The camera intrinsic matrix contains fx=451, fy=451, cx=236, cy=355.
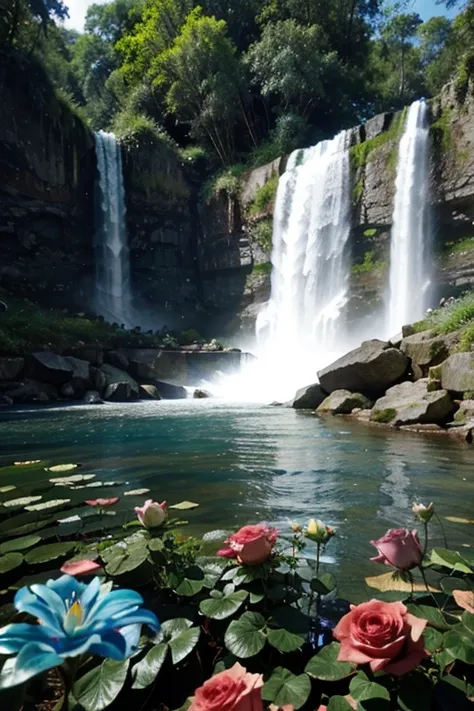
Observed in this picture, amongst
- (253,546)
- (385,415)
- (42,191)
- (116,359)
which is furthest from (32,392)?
(253,546)

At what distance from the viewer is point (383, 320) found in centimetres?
1836

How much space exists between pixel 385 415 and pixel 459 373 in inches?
55.0

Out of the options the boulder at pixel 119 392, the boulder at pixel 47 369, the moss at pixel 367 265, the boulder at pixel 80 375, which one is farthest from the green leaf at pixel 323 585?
the moss at pixel 367 265

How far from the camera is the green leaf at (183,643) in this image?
1119 millimetres

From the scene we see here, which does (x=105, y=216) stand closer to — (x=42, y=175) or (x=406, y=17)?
(x=42, y=175)

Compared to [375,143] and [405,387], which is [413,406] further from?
[375,143]

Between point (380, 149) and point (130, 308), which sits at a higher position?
point (380, 149)

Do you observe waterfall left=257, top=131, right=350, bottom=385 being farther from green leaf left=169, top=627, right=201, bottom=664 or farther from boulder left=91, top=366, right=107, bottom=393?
green leaf left=169, top=627, right=201, bottom=664

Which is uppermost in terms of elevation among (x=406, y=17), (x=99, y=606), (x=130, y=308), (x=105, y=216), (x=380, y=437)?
(x=406, y=17)

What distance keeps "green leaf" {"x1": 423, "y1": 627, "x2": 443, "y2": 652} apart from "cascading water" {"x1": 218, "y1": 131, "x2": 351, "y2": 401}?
55.0 ft

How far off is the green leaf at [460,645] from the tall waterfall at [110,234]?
23.7m

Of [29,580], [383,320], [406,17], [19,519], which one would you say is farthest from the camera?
[406,17]

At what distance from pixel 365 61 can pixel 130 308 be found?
2331 cm

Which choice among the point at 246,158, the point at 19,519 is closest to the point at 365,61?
the point at 246,158
